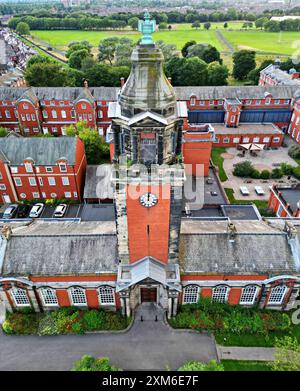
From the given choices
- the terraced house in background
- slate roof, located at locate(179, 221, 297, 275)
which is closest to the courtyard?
the terraced house in background

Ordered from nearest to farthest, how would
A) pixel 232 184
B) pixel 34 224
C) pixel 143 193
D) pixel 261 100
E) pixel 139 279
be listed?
pixel 143 193 < pixel 139 279 < pixel 34 224 < pixel 232 184 < pixel 261 100

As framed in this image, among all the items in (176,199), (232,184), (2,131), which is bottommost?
(232,184)

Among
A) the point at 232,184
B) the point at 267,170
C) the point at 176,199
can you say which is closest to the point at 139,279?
the point at 176,199

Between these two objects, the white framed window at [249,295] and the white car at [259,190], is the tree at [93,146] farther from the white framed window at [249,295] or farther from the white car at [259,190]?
the white framed window at [249,295]

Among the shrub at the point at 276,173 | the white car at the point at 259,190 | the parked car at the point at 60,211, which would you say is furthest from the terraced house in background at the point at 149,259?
the shrub at the point at 276,173

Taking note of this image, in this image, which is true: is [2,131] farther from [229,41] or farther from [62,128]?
[229,41]

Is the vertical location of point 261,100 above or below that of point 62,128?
above

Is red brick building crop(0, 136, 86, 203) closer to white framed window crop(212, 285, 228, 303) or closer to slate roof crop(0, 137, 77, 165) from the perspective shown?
slate roof crop(0, 137, 77, 165)
